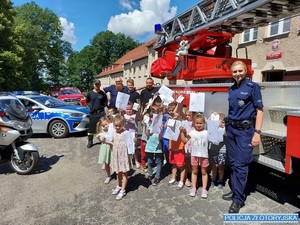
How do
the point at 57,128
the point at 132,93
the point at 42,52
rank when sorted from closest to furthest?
the point at 132,93
the point at 57,128
the point at 42,52

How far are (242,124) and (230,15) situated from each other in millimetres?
2453

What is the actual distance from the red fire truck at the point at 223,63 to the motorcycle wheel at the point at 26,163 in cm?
335

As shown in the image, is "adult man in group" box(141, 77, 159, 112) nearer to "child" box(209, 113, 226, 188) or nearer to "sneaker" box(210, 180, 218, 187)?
"child" box(209, 113, 226, 188)

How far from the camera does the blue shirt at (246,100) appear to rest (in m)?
3.25

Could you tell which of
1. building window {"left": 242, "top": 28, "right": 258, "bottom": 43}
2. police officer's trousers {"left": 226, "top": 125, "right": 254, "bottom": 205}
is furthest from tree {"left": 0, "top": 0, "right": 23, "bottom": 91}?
police officer's trousers {"left": 226, "top": 125, "right": 254, "bottom": 205}

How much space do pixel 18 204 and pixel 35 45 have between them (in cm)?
4119

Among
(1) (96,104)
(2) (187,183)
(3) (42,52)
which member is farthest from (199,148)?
(3) (42,52)

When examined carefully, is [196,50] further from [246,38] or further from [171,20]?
[246,38]

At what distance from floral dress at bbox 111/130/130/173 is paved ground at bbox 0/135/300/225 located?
0.51 m

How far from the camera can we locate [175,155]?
4.31 m

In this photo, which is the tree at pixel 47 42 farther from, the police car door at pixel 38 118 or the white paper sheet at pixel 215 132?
the white paper sheet at pixel 215 132

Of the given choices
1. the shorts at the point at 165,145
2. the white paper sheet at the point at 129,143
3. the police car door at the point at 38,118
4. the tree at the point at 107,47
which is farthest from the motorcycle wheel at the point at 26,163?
the tree at the point at 107,47

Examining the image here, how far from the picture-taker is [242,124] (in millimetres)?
3334

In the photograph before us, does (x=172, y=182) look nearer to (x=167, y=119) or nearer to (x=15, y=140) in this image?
(x=167, y=119)
